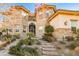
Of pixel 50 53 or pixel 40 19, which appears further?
pixel 40 19

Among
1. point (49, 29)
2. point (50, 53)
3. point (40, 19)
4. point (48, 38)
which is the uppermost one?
point (40, 19)

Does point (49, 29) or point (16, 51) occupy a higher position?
point (49, 29)

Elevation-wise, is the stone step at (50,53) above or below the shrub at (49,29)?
below

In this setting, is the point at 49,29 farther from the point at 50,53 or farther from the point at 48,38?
the point at 50,53

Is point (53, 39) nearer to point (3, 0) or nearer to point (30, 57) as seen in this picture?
point (30, 57)

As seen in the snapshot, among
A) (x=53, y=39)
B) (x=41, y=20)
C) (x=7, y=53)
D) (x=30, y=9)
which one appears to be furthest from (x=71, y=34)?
(x=7, y=53)

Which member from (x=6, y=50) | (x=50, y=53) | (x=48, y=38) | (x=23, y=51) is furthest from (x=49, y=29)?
(x=6, y=50)

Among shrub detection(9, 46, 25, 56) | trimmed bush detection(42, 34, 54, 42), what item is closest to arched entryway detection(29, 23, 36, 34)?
trimmed bush detection(42, 34, 54, 42)

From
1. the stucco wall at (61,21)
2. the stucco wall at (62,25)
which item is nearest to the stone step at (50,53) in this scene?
the stucco wall at (62,25)

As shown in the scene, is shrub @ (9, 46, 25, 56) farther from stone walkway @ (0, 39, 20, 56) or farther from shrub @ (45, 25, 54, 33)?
shrub @ (45, 25, 54, 33)

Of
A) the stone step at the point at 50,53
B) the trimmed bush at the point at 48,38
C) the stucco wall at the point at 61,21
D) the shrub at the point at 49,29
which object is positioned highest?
the stucco wall at the point at 61,21

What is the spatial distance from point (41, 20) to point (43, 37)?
212 mm

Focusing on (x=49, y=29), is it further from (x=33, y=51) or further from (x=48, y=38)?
(x=33, y=51)

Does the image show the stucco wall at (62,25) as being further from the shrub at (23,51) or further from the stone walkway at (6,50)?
the stone walkway at (6,50)
